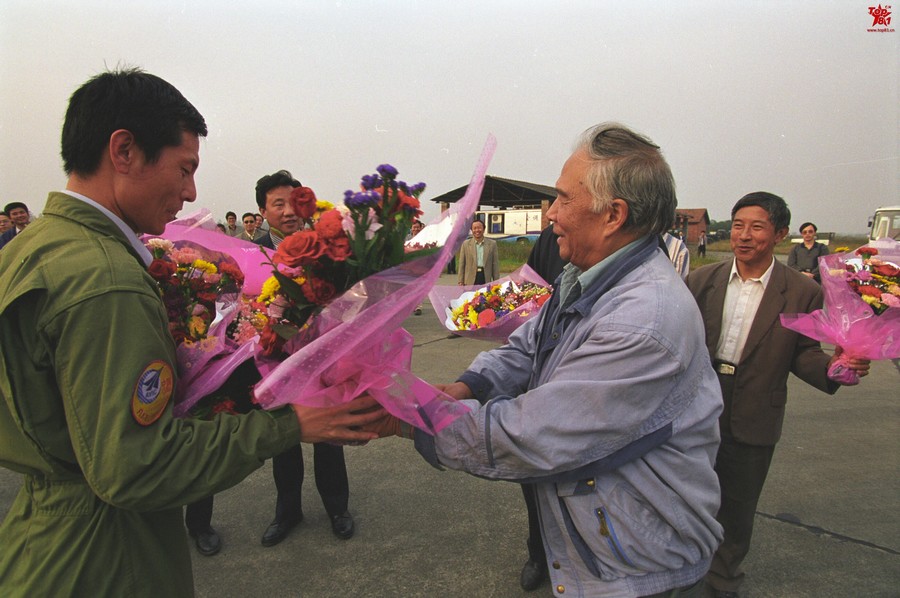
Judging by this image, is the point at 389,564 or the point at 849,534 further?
the point at 849,534

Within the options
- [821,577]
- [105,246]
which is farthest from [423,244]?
[821,577]

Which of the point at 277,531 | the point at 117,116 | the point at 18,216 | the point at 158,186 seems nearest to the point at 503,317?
the point at 277,531

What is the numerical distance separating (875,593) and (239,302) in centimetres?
331

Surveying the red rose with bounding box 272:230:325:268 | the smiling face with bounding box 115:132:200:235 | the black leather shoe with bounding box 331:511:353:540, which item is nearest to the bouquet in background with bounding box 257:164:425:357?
the red rose with bounding box 272:230:325:268

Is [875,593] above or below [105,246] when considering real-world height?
below

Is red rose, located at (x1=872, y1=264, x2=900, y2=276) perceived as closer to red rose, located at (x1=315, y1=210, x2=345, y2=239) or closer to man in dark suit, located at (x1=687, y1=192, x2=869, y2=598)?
man in dark suit, located at (x1=687, y1=192, x2=869, y2=598)

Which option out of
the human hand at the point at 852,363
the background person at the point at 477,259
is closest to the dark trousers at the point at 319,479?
the human hand at the point at 852,363

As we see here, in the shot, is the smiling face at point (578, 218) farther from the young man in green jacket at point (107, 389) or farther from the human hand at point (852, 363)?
the human hand at point (852, 363)

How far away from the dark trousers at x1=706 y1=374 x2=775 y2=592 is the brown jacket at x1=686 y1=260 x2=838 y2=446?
0.19 ft

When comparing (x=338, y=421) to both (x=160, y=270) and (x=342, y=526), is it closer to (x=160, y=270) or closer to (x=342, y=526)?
(x=160, y=270)

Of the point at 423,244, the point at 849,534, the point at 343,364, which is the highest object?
the point at 423,244

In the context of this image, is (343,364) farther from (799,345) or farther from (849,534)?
(849,534)

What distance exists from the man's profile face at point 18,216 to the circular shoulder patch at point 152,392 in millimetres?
7937

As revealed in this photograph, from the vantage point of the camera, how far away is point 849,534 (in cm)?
309
